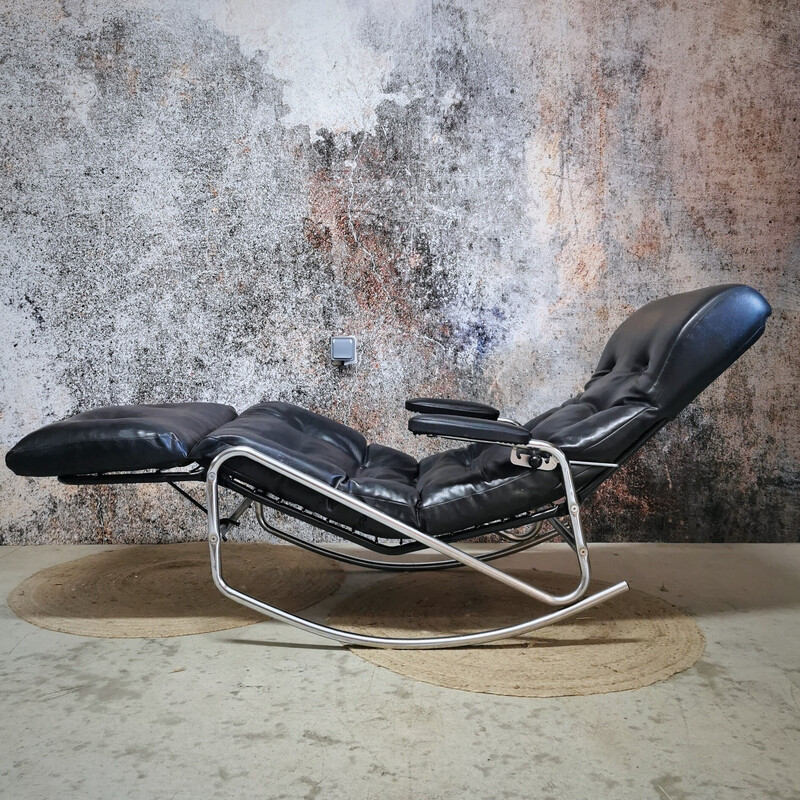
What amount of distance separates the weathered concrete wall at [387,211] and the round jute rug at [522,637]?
0.78m

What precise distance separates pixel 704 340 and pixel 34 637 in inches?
74.6

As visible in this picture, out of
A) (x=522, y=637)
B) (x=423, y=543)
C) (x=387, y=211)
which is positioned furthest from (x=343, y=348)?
(x=522, y=637)

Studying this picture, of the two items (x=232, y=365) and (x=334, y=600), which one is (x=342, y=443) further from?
(x=232, y=365)

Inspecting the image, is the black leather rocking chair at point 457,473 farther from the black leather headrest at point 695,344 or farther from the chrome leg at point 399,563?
the chrome leg at point 399,563

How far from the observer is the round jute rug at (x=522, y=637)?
1769 millimetres

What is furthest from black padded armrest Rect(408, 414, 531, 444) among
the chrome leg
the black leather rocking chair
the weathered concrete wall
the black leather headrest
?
the weathered concrete wall

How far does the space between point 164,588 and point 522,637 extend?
1152mm

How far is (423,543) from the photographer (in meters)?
1.90

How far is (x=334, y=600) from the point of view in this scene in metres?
2.29

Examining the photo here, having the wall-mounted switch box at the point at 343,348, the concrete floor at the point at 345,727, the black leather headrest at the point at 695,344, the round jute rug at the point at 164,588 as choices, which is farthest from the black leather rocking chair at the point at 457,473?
the wall-mounted switch box at the point at 343,348

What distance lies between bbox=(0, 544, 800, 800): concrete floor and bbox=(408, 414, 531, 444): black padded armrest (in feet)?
1.90

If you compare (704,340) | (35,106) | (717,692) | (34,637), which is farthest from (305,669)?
(35,106)

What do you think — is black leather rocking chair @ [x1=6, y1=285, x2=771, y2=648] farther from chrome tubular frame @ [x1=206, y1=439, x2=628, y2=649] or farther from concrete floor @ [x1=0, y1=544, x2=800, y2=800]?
concrete floor @ [x1=0, y1=544, x2=800, y2=800]

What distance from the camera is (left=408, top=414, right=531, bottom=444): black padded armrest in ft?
5.74
